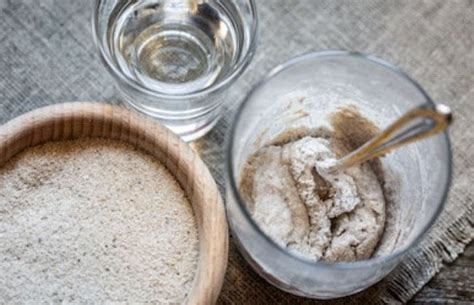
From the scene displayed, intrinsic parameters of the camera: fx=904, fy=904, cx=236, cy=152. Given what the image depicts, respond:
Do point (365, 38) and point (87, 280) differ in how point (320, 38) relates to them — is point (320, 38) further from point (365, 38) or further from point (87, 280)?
point (87, 280)

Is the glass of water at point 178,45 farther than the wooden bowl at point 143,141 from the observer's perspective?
Yes

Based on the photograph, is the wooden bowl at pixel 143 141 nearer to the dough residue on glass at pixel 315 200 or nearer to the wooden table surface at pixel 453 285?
the dough residue on glass at pixel 315 200

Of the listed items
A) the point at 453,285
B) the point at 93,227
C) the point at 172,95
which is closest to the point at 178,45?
the point at 172,95

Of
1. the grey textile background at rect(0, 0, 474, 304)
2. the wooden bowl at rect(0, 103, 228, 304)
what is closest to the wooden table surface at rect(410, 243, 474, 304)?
the grey textile background at rect(0, 0, 474, 304)

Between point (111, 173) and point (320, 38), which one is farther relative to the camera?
point (320, 38)

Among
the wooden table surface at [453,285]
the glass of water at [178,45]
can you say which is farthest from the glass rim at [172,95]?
the wooden table surface at [453,285]

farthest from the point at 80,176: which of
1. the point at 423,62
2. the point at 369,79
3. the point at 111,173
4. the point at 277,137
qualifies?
the point at 423,62
